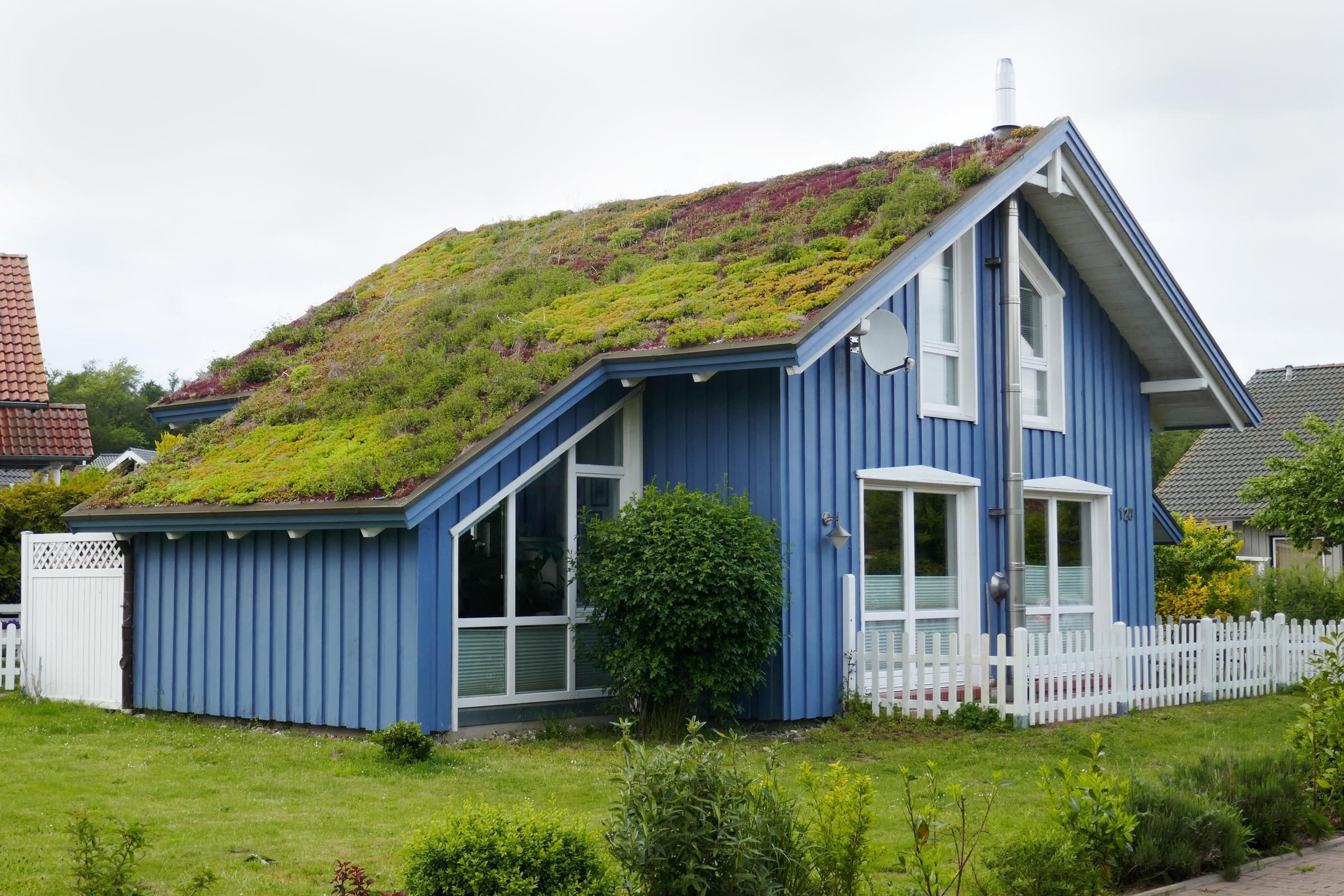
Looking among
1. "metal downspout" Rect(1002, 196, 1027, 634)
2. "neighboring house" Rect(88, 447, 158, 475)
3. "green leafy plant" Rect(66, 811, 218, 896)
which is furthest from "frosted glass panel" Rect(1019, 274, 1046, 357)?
"green leafy plant" Rect(66, 811, 218, 896)

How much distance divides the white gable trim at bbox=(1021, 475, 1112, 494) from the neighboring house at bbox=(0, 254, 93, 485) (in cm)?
1501

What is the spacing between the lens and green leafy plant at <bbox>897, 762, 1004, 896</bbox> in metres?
6.05

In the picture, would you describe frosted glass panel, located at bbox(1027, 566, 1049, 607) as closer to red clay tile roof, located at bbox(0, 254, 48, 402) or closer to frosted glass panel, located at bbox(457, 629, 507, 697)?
frosted glass panel, located at bbox(457, 629, 507, 697)

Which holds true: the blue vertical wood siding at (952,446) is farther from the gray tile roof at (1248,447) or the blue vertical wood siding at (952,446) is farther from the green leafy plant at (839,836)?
the gray tile roof at (1248,447)

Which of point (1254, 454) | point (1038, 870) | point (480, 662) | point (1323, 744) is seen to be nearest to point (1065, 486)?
point (480, 662)

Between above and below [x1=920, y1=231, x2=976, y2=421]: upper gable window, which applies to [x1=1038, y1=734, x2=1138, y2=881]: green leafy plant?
below

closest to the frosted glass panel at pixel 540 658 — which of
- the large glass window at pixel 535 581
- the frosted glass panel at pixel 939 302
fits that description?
the large glass window at pixel 535 581

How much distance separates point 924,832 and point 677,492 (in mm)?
6939

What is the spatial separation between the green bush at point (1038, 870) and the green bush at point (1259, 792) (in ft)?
6.13

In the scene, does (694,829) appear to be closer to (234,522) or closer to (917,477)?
(234,522)

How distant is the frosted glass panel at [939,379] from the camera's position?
49.5 ft

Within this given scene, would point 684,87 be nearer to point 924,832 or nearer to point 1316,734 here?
point 1316,734

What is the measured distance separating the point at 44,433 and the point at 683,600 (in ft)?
Answer: 49.5

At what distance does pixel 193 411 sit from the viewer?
743 inches
